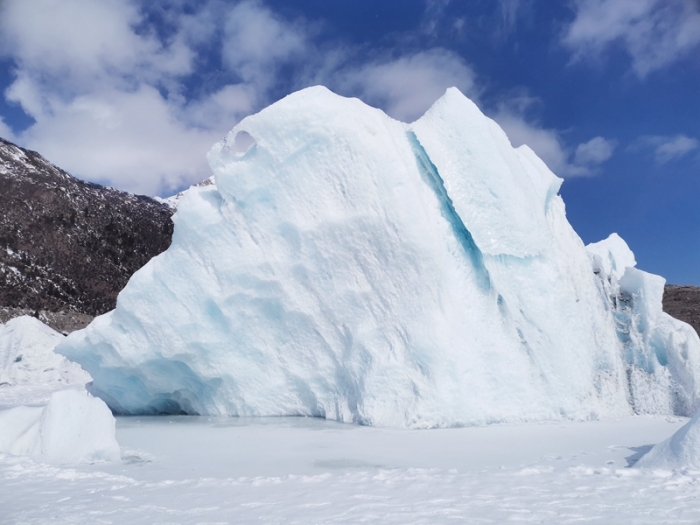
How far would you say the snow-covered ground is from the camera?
3.37 m

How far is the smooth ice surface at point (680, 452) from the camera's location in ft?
13.9

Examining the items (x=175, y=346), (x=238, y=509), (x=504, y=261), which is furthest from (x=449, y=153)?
(x=238, y=509)

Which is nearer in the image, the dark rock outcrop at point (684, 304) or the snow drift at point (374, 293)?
the snow drift at point (374, 293)

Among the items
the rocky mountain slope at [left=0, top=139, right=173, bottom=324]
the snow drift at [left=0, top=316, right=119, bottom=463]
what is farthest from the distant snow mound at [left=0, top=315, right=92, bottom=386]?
the rocky mountain slope at [left=0, top=139, right=173, bottom=324]

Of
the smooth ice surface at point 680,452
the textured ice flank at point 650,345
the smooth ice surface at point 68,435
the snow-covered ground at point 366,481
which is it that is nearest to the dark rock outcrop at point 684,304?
the textured ice flank at point 650,345

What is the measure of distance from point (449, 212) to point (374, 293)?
1.83 metres

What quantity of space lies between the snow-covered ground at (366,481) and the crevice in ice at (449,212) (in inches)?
95.9

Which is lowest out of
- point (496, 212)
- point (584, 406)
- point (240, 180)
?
point (584, 406)

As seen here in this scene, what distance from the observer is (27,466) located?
5004 millimetres

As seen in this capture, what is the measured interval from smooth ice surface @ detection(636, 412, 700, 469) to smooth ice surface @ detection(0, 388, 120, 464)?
16.0 ft

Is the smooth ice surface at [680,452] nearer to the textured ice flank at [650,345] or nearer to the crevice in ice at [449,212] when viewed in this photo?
the crevice in ice at [449,212]

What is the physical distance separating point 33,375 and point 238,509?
61.2 feet

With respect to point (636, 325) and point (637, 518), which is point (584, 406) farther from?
point (637, 518)

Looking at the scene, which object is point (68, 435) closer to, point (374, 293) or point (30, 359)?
point (374, 293)
